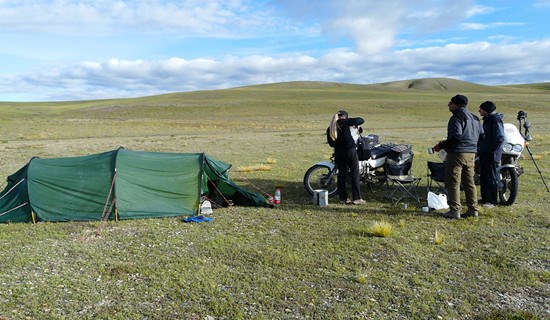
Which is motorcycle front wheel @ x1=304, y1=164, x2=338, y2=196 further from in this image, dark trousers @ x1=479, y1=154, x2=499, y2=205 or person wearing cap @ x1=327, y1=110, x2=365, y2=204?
dark trousers @ x1=479, y1=154, x2=499, y2=205

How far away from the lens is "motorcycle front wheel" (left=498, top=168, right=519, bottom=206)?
9180mm

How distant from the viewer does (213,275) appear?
5.85 m

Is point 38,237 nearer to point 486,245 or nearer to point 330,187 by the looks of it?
point 330,187

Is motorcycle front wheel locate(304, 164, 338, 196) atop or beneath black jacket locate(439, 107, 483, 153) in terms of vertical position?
beneath

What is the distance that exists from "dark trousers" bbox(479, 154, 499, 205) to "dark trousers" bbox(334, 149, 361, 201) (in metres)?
2.51

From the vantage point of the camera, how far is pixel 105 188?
8.72 m

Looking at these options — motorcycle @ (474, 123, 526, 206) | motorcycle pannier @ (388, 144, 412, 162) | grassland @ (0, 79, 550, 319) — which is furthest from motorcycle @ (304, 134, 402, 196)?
motorcycle @ (474, 123, 526, 206)

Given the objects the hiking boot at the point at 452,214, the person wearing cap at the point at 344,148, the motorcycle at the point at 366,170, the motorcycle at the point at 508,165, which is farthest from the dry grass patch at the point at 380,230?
the motorcycle at the point at 508,165

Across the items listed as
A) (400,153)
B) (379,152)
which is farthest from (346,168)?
(400,153)

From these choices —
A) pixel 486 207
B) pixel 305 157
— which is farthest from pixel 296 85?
pixel 486 207

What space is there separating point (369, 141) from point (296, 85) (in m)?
152

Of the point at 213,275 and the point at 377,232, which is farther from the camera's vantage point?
the point at 377,232

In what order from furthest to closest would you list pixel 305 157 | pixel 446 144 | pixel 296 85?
pixel 296 85
pixel 305 157
pixel 446 144

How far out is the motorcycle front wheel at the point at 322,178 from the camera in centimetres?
1038
